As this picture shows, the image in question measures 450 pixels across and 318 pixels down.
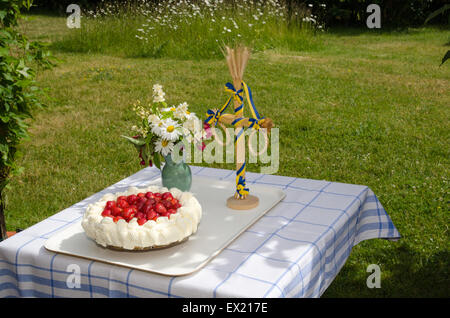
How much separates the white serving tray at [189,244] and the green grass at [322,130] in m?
1.49

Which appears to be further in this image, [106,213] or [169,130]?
[169,130]

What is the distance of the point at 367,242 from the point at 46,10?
742 inches

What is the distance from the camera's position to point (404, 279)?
150 inches

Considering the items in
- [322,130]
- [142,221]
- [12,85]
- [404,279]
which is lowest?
[404,279]

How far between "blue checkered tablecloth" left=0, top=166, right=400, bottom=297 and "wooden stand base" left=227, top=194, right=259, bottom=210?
0.10m

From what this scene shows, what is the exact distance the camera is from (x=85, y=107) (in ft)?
25.7

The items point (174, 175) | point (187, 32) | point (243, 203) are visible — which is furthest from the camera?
point (187, 32)

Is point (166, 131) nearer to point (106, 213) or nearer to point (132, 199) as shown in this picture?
point (132, 199)

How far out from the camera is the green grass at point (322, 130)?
4.25 m

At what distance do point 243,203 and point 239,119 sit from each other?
429 mm

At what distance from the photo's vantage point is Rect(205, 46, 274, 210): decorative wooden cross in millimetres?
2500

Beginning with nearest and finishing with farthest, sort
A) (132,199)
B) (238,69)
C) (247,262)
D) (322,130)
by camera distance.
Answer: (247,262), (132,199), (238,69), (322,130)

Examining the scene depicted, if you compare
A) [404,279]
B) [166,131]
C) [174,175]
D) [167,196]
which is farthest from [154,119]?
[404,279]
